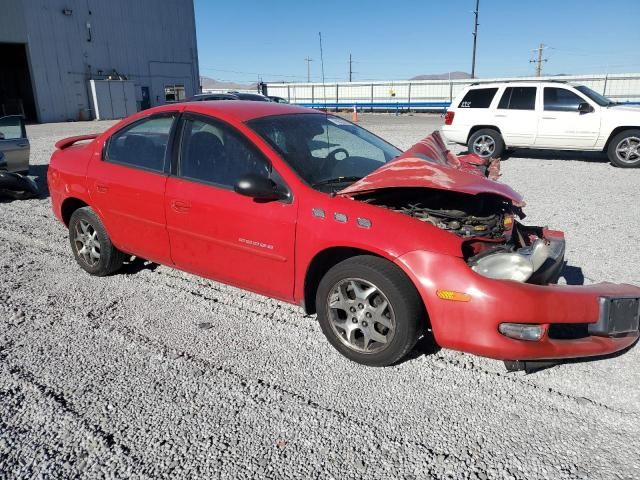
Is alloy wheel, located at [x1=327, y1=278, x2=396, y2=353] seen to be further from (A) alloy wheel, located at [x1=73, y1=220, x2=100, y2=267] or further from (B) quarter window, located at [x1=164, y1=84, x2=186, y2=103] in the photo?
(B) quarter window, located at [x1=164, y1=84, x2=186, y2=103]

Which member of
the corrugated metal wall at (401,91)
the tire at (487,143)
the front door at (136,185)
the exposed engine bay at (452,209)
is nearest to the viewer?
the exposed engine bay at (452,209)

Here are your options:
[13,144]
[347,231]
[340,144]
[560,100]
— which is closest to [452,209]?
[347,231]

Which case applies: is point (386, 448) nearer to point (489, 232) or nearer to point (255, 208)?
point (489, 232)

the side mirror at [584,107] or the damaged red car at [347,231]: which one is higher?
the side mirror at [584,107]

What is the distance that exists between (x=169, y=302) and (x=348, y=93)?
39218 millimetres

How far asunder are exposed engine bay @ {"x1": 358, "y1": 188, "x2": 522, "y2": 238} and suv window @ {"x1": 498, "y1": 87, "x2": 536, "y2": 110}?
9.08m

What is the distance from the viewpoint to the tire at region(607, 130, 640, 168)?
10.4 m

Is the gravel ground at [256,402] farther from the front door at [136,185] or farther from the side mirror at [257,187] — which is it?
the side mirror at [257,187]

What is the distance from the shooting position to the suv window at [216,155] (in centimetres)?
345

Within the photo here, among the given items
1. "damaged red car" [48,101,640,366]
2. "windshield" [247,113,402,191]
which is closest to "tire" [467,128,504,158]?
"damaged red car" [48,101,640,366]

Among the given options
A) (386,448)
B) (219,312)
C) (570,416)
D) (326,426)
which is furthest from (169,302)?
(570,416)

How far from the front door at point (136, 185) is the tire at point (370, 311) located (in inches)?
62.3

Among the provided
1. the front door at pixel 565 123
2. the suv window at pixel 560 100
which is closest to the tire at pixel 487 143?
the front door at pixel 565 123

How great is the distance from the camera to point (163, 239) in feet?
12.8
